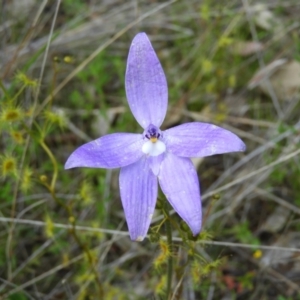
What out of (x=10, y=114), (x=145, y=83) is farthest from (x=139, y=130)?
(x=145, y=83)

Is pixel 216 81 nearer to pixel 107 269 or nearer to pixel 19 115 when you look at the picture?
pixel 107 269

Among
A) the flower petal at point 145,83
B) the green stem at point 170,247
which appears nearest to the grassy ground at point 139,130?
the green stem at point 170,247

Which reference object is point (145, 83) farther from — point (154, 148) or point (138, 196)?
point (138, 196)

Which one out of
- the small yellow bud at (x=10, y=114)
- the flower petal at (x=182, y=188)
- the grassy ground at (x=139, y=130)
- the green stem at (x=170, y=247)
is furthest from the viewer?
the grassy ground at (x=139, y=130)

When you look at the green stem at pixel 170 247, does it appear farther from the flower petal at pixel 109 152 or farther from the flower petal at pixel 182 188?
the flower petal at pixel 109 152

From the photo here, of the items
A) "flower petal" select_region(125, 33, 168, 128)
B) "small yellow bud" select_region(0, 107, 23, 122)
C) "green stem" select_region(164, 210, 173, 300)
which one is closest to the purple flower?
"flower petal" select_region(125, 33, 168, 128)
